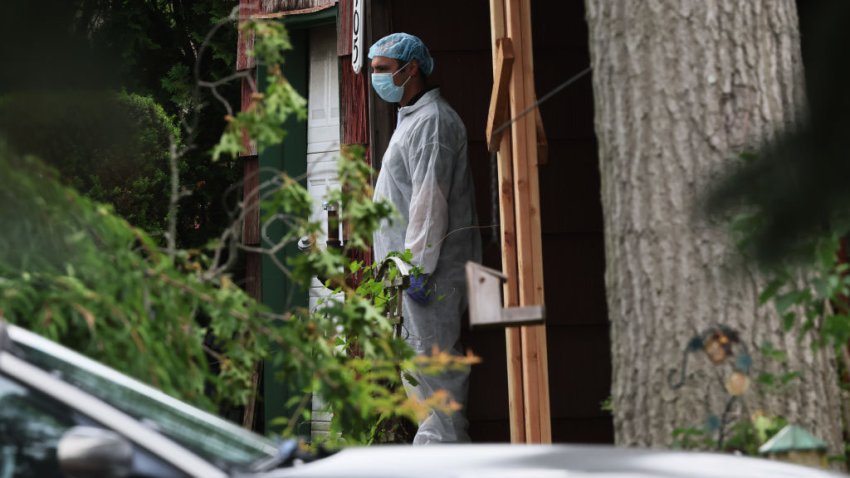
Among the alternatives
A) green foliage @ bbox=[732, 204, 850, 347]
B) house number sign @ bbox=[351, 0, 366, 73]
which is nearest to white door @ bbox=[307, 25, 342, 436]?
house number sign @ bbox=[351, 0, 366, 73]

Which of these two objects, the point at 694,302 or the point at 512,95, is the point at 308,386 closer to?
the point at 694,302

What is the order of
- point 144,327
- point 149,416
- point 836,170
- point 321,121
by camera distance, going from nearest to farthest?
point 836,170
point 149,416
point 144,327
point 321,121

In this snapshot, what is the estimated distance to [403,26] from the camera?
7.89 m

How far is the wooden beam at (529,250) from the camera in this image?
5867mm

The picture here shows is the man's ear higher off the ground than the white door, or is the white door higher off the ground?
the white door

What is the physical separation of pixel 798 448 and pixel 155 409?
1711 millimetres

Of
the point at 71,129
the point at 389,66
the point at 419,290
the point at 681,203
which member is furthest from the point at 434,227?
the point at 71,129

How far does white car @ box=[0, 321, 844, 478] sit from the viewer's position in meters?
2.59

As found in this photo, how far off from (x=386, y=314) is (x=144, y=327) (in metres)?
3.07

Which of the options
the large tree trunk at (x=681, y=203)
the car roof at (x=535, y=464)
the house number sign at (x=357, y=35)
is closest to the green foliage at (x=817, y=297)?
the large tree trunk at (x=681, y=203)

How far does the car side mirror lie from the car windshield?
0.28 meters

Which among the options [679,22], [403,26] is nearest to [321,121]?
[403,26]

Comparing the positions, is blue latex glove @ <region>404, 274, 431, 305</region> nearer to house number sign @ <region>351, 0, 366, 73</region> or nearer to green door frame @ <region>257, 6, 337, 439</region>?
house number sign @ <region>351, 0, 366, 73</region>

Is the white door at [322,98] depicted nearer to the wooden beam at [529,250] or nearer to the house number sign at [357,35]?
the house number sign at [357,35]
